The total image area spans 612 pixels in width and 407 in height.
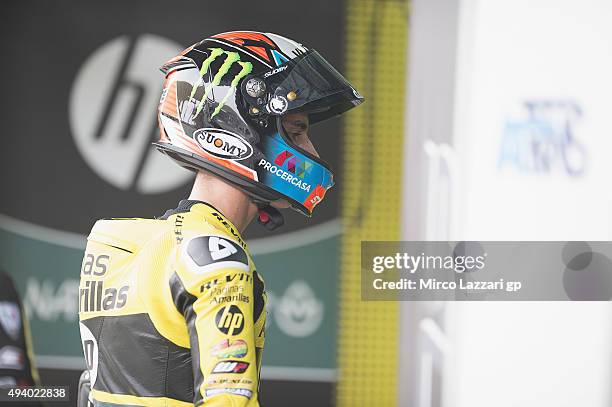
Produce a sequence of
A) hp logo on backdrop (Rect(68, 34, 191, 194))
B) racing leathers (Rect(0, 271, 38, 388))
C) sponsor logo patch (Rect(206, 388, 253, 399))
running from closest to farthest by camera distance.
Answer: sponsor logo patch (Rect(206, 388, 253, 399)) < racing leathers (Rect(0, 271, 38, 388)) < hp logo on backdrop (Rect(68, 34, 191, 194))

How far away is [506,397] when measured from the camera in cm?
360

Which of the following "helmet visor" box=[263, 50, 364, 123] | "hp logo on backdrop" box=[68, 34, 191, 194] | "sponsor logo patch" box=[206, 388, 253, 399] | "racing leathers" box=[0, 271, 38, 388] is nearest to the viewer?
"sponsor logo patch" box=[206, 388, 253, 399]

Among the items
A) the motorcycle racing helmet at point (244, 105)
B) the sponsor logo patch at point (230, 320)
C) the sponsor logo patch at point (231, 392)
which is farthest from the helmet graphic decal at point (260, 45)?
the sponsor logo patch at point (231, 392)

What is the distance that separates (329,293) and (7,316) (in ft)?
5.12

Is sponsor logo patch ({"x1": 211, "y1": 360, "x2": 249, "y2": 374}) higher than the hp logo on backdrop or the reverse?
the reverse

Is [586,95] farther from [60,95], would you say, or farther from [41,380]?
[41,380]

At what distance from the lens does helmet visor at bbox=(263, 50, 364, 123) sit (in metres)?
1.45

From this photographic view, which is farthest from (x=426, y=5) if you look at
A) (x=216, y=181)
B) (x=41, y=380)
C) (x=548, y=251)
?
(x=41, y=380)

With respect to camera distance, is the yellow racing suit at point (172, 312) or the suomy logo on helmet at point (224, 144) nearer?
the yellow racing suit at point (172, 312)

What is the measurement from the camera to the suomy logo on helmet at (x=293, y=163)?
59.2 inches

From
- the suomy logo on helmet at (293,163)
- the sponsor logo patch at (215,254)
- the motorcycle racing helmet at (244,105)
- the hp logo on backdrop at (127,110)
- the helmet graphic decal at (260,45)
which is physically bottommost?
the sponsor logo patch at (215,254)

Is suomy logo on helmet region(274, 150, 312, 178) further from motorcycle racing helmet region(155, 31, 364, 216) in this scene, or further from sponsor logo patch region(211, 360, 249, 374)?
sponsor logo patch region(211, 360, 249, 374)

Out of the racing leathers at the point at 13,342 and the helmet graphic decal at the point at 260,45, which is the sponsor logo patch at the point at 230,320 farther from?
the racing leathers at the point at 13,342

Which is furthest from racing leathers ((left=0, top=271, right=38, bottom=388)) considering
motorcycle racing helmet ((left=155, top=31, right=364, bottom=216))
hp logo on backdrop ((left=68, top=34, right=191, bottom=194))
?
motorcycle racing helmet ((left=155, top=31, right=364, bottom=216))
